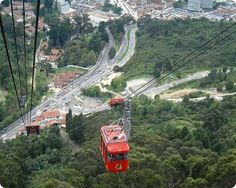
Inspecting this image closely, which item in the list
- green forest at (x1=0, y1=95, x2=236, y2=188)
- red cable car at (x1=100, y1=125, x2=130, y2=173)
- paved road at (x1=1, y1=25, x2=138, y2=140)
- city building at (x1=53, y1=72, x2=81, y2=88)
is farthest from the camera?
city building at (x1=53, y1=72, x2=81, y2=88)

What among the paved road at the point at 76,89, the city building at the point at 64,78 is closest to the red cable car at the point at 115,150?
the paved road at the point at 76,89

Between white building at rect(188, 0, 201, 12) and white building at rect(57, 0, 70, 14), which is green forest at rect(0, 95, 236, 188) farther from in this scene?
white building at rect(188, 0, 201, 12)

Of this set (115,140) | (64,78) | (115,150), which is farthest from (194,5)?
(115,150)

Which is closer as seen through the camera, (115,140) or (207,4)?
(115,140)

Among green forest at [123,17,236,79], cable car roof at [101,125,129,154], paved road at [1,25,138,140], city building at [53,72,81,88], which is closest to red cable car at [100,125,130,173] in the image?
cable car roof at [101,125,129,154]

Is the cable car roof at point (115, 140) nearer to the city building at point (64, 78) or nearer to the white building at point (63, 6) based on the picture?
the city building at point (64, 78)

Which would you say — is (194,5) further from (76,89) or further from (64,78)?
(76,89)

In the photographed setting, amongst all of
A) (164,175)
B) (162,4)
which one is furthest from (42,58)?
(164,175)
